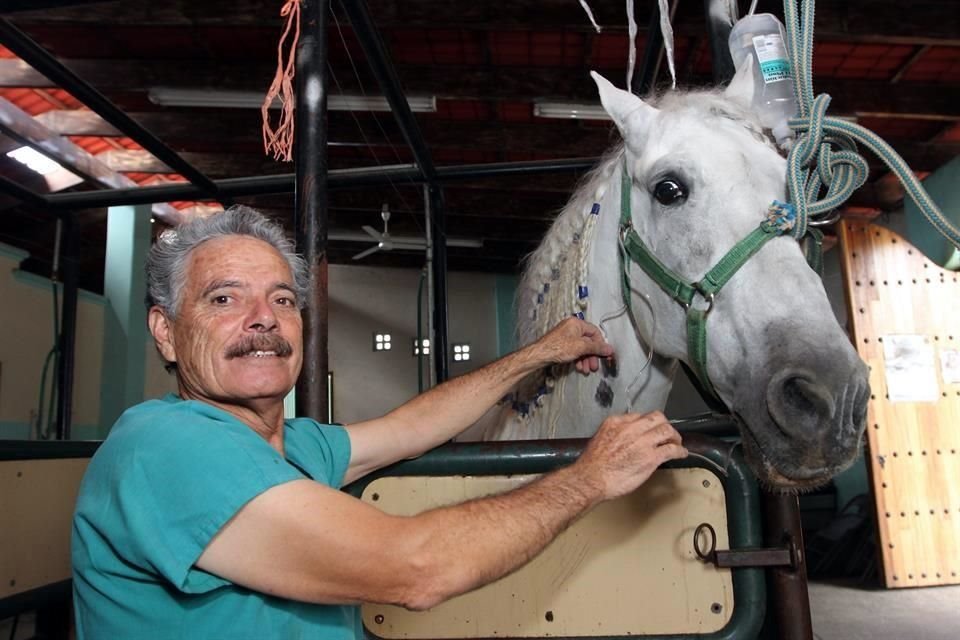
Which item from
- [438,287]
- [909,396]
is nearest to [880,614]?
[909,396]

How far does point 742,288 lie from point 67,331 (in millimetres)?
3110

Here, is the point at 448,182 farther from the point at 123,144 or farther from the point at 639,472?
the point at 123,144

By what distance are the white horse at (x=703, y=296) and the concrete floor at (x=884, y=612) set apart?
2.80m

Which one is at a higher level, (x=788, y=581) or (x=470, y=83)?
(x=470, y=83)

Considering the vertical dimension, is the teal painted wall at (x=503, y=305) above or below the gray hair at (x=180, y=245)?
above

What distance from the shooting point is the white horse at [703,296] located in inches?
35.9

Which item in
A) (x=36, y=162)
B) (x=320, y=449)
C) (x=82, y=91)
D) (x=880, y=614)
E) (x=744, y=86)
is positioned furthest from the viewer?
(x=36, y=162)

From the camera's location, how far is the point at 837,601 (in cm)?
400

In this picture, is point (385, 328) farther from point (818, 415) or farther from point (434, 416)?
point (818, 415)

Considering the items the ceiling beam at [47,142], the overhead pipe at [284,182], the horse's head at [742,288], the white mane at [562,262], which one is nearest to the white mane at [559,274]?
the white mane at [562,262]

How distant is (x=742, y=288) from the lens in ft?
3.36

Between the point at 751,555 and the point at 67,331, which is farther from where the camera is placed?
the point at 67,331

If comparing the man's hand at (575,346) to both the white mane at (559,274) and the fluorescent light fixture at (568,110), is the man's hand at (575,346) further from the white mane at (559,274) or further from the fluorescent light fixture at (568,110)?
the fluorescent light fixture at (568,110)

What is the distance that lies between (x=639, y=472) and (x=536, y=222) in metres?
6.76
